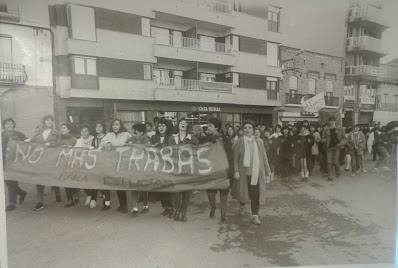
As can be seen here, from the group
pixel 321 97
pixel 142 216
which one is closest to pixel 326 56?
pixel 321 97

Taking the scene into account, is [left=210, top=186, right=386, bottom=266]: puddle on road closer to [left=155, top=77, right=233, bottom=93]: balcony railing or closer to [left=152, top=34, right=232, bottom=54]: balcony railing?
[left=155, top=77, right=233, bottom=93]: balcony railing

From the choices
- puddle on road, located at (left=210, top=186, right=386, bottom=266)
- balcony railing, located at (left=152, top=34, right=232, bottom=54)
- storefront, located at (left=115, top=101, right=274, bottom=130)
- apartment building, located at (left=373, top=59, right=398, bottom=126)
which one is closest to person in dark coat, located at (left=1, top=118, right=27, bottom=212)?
storefront, located at (left=115, top=101, right=274, bottom=130)

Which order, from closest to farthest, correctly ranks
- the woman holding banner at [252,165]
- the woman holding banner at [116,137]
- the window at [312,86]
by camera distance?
the woman holding banner at [116,137] < the woman holding banner at [252,165] < the window at [312,86]

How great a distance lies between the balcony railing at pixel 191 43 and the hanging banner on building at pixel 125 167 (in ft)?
3.03

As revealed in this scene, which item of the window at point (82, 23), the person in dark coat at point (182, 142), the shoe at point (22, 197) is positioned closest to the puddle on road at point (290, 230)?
the person in dark coat at point (182, 142)

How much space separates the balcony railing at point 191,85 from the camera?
221 centimetres

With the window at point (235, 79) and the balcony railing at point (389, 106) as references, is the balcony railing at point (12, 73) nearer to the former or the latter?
the window at point (235, 79)

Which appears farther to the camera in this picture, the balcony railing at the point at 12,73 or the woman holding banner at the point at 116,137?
the woman holding banner at the point at 116,137

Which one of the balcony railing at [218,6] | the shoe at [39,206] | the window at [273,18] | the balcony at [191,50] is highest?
the balcony railing at [218,6]

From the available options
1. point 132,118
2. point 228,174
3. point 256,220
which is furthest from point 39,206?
point 256,220

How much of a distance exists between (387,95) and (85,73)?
2866mm

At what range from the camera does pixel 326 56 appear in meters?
2.48

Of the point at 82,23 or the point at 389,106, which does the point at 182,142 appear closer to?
the point at 82,23

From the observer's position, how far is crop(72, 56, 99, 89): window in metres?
2.01
